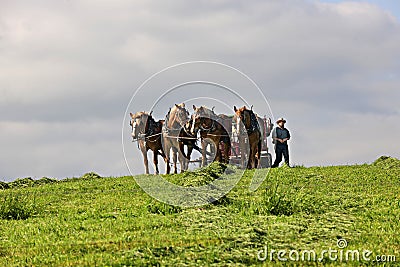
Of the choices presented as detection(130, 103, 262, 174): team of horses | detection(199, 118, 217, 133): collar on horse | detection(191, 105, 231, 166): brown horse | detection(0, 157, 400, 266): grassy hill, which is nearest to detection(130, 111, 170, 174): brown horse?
detection(130, 103, 262, 174): team of horses

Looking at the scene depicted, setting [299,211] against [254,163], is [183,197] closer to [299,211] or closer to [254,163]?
[299,211]

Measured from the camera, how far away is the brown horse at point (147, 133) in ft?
90.0

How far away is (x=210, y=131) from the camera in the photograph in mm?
25031

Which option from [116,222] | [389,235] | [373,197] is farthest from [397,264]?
[373,197]

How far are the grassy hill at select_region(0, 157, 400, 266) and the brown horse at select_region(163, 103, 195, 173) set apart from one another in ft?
20.6

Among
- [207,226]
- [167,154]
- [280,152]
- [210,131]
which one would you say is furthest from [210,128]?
[207,226]

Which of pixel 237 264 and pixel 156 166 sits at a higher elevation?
pixel 156 166

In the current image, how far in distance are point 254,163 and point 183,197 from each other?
1258cm

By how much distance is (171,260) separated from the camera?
9352 millimetres

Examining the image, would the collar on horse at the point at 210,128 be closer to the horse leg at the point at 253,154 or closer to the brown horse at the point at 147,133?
the horse leg at the point at 253,154

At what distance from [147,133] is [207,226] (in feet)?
51.7

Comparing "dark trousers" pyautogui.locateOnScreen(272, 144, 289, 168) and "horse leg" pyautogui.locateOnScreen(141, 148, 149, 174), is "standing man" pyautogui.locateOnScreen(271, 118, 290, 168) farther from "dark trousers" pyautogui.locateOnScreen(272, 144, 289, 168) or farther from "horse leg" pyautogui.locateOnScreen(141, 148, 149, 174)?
"horse leg" pyautogui.locateOnScreen(141, 148, 149, 174)

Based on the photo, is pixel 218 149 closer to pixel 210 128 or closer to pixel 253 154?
pixel 210 128

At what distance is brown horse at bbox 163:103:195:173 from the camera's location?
25.5 metres
